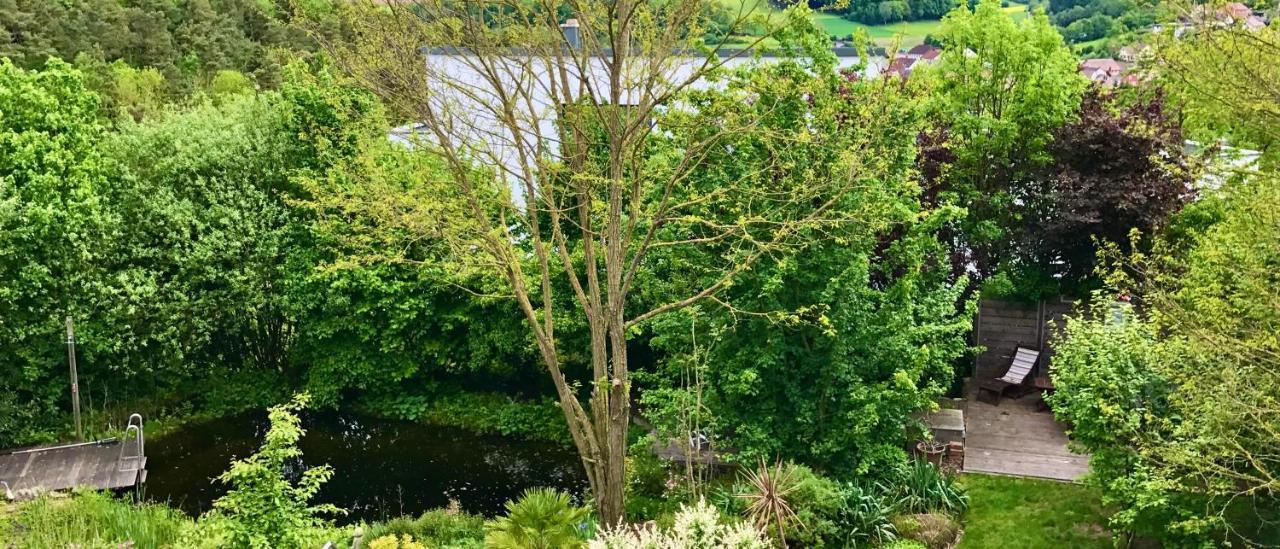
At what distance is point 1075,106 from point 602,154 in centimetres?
744

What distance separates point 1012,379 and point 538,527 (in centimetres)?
872

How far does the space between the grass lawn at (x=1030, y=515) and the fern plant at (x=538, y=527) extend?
473 cm

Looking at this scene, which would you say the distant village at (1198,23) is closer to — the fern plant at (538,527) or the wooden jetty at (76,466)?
the fern plant at (538,527)

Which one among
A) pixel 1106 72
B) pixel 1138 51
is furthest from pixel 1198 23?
pixel 1106 72

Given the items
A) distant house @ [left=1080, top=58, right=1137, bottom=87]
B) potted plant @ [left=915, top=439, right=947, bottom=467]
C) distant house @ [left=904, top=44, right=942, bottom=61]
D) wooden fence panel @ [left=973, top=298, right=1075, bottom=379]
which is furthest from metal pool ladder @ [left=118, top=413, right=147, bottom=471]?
distant house @ [left=904, top=44, right=942, bottom=61]

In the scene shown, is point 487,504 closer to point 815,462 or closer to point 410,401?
point 410,401

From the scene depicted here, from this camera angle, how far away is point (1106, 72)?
17.3 m

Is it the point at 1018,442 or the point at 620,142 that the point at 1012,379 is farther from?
the point at 620,142

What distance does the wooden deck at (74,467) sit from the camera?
43.6 feet

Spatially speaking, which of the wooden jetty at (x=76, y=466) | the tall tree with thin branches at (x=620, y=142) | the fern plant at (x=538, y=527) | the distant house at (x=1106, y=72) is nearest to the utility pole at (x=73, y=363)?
the wooden jetty at (x=76, y=466)

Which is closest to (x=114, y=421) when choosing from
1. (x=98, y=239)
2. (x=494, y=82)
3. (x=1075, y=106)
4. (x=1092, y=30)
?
(x=98, y=239)

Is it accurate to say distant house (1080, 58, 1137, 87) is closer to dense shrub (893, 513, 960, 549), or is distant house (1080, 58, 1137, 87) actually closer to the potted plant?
the potted plant

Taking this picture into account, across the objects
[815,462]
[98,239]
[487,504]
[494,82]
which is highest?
[494,82]

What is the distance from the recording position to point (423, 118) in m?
10.6
